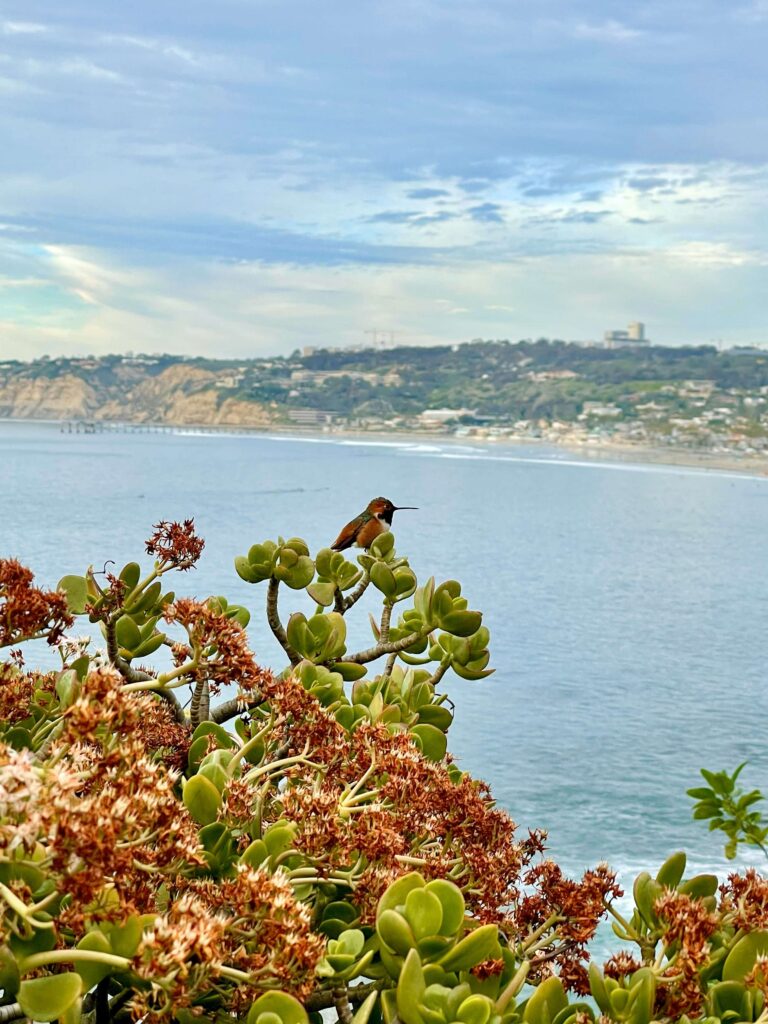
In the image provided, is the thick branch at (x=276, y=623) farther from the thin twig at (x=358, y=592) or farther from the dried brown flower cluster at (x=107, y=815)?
the dried brown flower cluster at (x=107, y=815)

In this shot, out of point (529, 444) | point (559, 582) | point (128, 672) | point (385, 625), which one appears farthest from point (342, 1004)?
point (529, 444)

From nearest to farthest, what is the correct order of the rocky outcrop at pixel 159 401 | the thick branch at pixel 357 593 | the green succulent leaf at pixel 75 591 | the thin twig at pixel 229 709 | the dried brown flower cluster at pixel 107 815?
the dried brown flower cluster at pixel 107 815 < the thin twig at pixel 229 709 < the green succulent leaf at pixel 75 591 < the thick branch at pixel 357 593 < the rocky outcrop at pixel 159 401

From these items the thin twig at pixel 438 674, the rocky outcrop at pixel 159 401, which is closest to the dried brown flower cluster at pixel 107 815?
the thin twig at pixel 438 674

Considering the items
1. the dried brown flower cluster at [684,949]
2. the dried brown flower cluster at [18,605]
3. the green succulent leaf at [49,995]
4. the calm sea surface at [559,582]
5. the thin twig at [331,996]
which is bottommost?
the calm sea surface at [559,582]

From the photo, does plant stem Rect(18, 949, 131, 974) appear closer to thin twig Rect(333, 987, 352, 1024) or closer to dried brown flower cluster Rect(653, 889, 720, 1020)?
thin twig Rect(333, 987, 352, 1024)

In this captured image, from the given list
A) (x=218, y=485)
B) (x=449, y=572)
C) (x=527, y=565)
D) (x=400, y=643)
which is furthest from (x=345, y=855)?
(x=218, y=485)

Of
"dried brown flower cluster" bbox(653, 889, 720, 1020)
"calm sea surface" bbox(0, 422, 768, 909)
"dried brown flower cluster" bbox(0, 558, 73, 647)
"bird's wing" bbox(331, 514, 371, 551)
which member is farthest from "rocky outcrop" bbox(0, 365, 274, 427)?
"dried brown flower cluster" bbox(653, 889, 720, 1020)

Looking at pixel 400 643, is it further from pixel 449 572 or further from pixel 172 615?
pixel 449 572

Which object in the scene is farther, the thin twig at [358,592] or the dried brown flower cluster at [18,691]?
the thin twig at [358,592]
